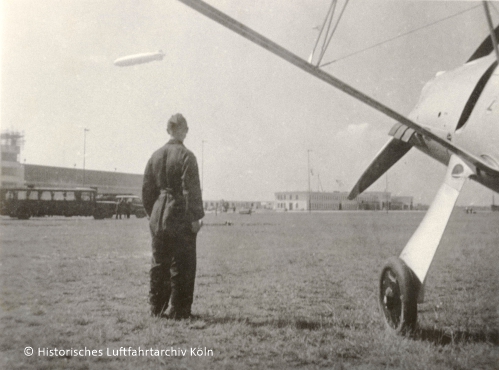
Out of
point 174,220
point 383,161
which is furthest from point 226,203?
point 174,220

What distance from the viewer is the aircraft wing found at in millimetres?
2623

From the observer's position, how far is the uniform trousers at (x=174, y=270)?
3.36 m

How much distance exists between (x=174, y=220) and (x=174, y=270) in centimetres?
39

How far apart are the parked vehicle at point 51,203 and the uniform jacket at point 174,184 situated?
20052 mm

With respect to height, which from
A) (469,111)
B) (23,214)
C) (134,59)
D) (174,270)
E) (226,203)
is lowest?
(174,270)

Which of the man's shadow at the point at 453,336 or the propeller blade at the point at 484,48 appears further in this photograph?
the propeller blade at the point at 484,48

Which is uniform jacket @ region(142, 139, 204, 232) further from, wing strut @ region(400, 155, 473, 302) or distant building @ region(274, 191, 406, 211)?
distant building @ region(274, 191, 406, 211)

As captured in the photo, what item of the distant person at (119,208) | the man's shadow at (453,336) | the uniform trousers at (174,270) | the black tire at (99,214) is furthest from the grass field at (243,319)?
the distant person at (119,208)

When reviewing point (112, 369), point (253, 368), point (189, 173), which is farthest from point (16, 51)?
point (253, 368)

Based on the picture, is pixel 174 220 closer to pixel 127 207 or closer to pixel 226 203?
pixel 226 203

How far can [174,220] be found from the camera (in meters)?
3.32

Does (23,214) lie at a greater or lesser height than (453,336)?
greater

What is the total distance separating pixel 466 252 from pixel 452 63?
6.02 meters

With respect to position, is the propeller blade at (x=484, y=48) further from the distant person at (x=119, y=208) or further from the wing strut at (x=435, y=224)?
the distant person at (x=119, y=208)
